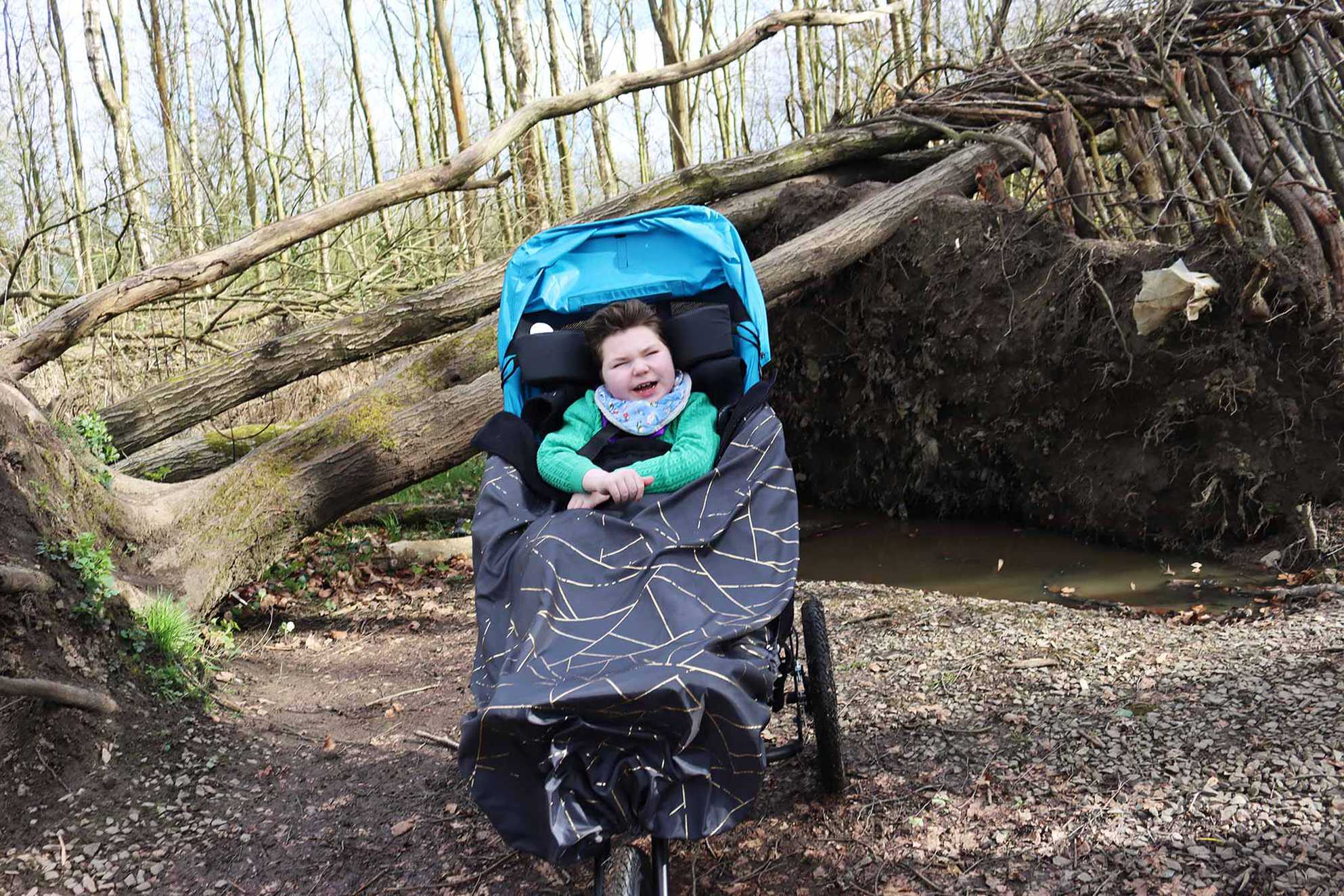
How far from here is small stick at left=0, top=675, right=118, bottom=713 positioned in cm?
332

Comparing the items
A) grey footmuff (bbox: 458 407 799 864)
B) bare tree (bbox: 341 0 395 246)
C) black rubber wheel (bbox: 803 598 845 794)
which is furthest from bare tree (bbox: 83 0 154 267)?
black rubber wheel (bbox: 803 598 845 794)

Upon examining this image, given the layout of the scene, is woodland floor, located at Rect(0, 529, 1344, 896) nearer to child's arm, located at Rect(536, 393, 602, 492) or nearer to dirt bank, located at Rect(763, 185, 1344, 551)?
child's arm, located at Rect(536, 393, 602, 492)

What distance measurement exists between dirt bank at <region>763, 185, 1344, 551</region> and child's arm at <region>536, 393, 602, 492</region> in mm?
4144

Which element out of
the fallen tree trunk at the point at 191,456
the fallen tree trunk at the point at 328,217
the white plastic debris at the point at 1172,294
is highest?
the fallen tree trunk at the point at 328,217

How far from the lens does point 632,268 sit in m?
4.20

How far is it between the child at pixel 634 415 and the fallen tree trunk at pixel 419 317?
383 cm

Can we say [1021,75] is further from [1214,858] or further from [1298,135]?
[1214,858]

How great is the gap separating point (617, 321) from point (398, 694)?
2284 mm

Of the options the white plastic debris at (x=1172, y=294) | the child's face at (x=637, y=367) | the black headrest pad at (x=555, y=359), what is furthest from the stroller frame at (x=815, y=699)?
the white plastic debris at (x=1172, y=294)

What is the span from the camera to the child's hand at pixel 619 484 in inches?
122

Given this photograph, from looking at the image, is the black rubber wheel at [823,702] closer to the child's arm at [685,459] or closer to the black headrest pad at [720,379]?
the child's arm at [685,459]

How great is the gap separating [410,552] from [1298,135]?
6.90 meters

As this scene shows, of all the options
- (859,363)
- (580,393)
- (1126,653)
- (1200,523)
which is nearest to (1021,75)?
(859,363)

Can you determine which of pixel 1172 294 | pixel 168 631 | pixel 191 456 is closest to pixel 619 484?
pixel 168 631
